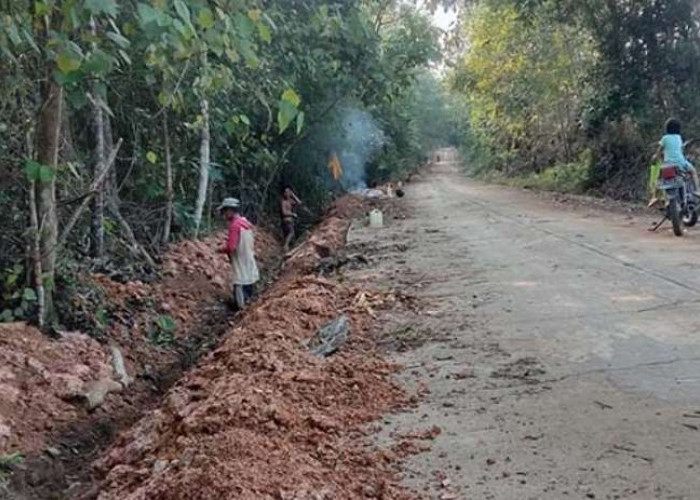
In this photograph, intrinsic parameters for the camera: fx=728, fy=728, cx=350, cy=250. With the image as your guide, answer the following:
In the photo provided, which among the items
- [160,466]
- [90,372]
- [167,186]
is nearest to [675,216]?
[167,186]

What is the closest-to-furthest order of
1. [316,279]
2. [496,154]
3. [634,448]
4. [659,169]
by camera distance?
[634,448] → [316,279] → [659,169] → [496,154]

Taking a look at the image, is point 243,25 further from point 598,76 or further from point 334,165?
point 334,165

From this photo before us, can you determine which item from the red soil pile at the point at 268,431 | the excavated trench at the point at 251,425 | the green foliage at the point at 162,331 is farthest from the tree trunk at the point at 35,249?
the red soil pile at the point at 268,431

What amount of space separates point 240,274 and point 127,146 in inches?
116

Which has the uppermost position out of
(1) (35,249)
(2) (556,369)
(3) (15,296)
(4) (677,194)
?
(1) (35,249)

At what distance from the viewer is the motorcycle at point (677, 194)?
1010cm

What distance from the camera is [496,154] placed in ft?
135

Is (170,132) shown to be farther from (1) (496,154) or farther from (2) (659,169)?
(1) (496,154)

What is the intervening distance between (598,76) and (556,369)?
48.6 ft

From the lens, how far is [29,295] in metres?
6.51

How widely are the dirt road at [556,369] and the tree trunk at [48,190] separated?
10.5 feet

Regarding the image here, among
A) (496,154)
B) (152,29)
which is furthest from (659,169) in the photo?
(496,154)

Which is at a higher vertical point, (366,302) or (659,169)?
(659,169)

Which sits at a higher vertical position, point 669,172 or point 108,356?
point 669,172
